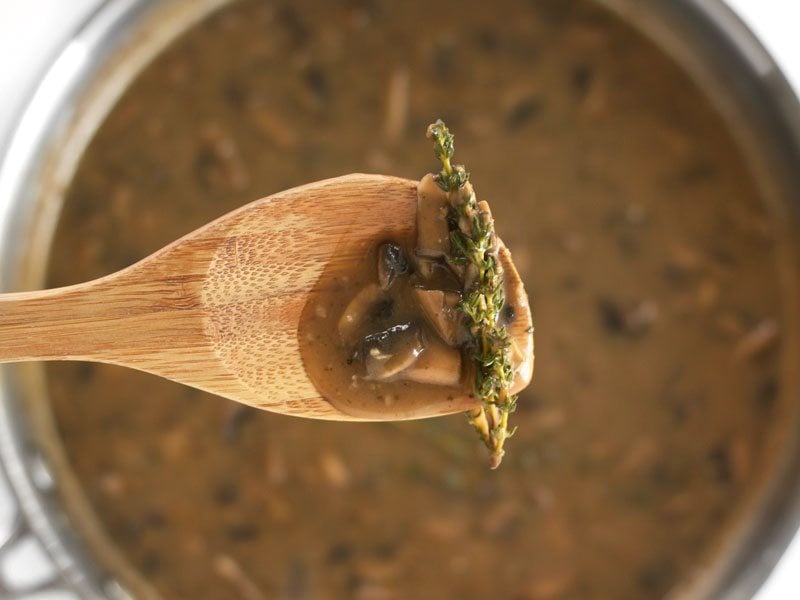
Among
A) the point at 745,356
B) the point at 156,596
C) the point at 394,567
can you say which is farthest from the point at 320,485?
the point at 745,356

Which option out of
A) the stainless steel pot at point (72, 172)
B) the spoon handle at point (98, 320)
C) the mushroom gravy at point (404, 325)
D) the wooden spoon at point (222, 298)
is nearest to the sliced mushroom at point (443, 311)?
the mushroom gravy at point (404, 325)

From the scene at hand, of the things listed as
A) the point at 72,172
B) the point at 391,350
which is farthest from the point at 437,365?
the point at 72,172

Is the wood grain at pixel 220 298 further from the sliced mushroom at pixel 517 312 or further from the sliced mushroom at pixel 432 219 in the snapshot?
the sliced mushroom at pixel 517 312

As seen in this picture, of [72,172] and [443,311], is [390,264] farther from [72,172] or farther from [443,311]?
[72,172]

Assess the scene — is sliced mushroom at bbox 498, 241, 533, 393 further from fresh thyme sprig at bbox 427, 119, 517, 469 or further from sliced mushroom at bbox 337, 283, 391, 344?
sliced mushroom at bbox 337, 283, 391, 344

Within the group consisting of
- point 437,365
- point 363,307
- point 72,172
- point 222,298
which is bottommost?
point 437,365
